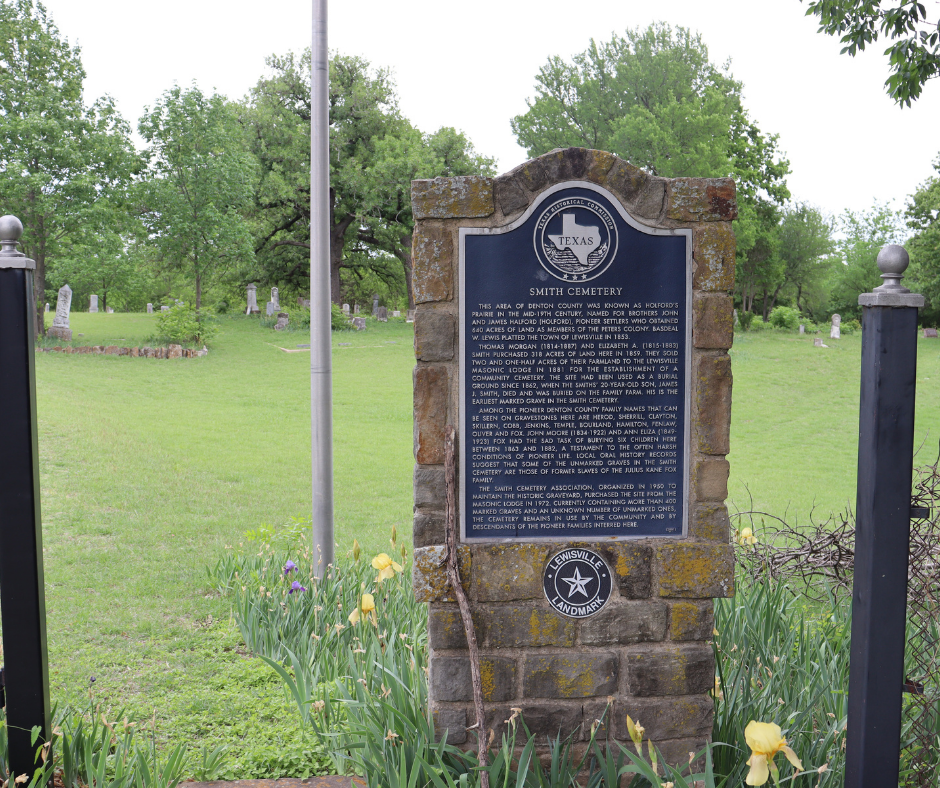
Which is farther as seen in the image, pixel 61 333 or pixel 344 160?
pixel 344 160

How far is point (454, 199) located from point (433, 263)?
0.28 m

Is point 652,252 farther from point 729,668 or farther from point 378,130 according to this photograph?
point 378,130

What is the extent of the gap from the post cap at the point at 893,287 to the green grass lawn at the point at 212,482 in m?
3.13

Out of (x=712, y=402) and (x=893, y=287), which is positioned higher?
(x=893, y=287)

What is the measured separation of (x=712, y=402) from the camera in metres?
3.41

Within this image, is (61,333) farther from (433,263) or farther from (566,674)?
(566,674)

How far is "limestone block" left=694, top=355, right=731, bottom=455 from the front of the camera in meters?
3.40

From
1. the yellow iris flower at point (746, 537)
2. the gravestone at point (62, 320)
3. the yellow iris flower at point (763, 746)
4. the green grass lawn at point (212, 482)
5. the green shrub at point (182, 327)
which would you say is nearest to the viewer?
the yellow iris flower at point (763, 746)

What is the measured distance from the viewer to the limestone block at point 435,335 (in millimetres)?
3311

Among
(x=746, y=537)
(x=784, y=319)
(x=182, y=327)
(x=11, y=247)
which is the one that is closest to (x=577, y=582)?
(x=746, y=537)

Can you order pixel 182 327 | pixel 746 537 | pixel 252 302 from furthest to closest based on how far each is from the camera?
pixel 252 302, pixel 182 327, pixel 746 537

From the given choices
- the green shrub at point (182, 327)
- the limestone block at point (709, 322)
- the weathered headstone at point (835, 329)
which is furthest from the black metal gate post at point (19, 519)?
the weathered headstone at point (835, 329)

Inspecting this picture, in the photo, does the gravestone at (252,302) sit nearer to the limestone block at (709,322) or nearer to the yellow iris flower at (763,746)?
the limestone block at (709,322)

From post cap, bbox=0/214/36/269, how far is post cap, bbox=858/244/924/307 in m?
3.04
